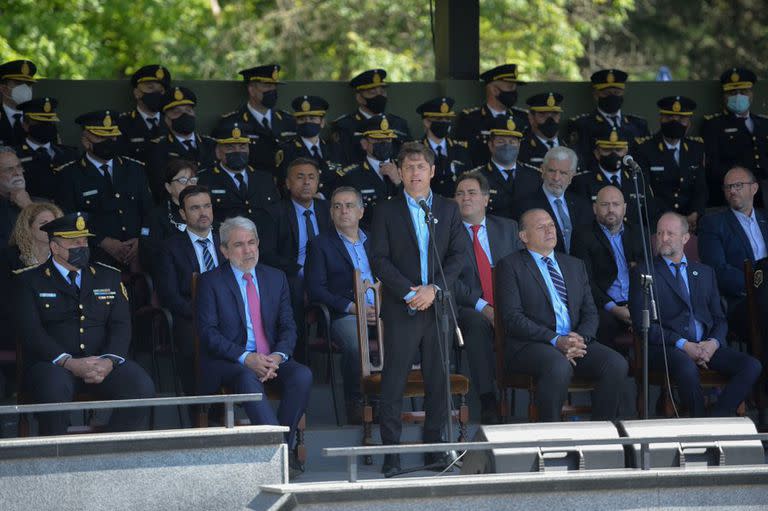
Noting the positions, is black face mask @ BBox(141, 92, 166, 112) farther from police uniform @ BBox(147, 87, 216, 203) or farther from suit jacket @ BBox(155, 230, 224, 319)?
suit jacket @ BBox(155, 230, 224, 319)

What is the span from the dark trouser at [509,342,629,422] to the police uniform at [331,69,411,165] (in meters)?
3.50

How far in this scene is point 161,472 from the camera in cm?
762

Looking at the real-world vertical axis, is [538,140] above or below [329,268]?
above

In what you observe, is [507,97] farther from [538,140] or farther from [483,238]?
[483,238]

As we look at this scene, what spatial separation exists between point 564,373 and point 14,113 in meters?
5.12

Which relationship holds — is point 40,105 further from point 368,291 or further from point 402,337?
point 402,337

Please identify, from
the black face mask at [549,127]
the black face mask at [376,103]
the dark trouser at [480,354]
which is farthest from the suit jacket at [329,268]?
the black face mask at [549,127]

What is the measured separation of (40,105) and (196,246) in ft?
7.33

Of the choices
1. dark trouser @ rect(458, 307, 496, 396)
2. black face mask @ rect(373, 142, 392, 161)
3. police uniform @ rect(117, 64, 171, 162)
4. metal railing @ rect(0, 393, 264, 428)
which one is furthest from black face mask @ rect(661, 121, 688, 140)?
metal railing @ rect(0, 393, 264, 428)

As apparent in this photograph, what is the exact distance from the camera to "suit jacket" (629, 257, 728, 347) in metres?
9.91

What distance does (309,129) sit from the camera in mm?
12227

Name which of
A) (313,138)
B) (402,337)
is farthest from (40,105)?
(402,337)

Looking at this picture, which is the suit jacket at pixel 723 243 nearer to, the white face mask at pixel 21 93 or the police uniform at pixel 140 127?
the police uniform at pixel 140 127

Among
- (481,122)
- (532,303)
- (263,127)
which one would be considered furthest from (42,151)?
(532,303)
